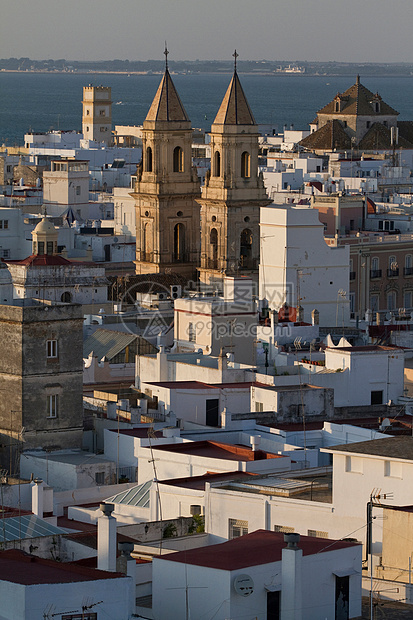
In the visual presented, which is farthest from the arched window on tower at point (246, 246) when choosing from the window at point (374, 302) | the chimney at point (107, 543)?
the chimney at point (107, 543)

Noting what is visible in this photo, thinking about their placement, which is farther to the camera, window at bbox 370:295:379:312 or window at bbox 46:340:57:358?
window at bbox 370:295:379:312

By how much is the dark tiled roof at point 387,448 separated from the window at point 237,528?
1.69 m

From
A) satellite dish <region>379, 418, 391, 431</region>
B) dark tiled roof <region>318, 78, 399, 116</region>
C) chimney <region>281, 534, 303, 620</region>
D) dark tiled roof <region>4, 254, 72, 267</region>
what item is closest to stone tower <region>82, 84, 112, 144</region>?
dark tiled roof <region>318, 78, 399, 116</region>

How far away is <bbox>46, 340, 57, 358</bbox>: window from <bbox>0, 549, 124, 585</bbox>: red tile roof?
42.2 feet

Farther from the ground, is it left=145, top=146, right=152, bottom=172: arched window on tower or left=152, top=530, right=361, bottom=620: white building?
left=145, top=146, right=152, bottom=172: arched window on tower

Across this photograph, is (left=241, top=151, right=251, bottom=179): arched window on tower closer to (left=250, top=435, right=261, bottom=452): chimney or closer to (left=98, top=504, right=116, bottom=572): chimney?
(left=250, top=435, right=261, bottom=452): chimney

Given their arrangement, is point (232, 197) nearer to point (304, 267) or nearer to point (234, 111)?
point (234, 111)

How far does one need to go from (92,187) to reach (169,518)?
67274mm

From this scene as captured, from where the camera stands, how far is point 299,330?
157 ft

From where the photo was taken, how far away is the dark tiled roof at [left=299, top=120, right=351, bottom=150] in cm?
10462

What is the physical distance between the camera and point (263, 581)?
2314 cm

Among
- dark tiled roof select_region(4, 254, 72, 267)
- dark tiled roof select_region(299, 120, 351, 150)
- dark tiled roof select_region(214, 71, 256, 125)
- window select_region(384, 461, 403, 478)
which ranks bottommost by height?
window select_region(384, 461, 403, 478)

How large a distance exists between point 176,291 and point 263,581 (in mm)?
34740

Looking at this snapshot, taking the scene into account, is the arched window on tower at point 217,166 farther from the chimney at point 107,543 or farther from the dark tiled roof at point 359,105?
the dark tiled roof at point 359,105
